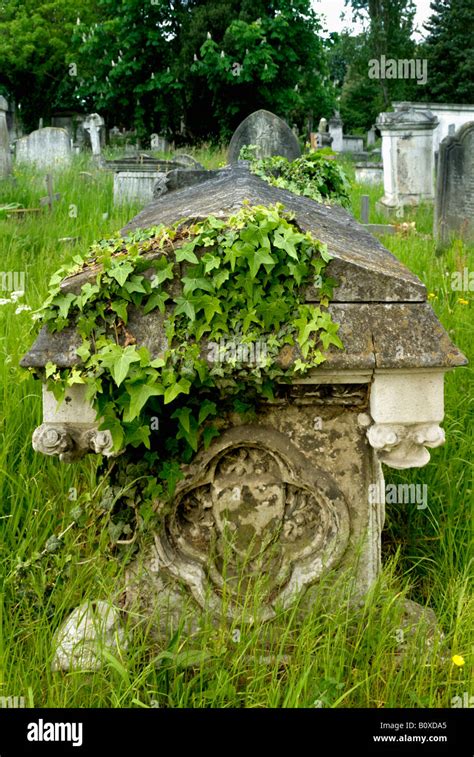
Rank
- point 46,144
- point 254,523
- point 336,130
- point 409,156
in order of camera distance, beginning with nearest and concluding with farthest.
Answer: point 254,523, point 409,156, point 46,144, point 336,130

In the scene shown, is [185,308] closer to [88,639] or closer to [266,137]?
[88,639]

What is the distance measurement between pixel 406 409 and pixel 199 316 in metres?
0.65

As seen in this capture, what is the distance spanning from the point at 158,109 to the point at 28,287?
18460 mm

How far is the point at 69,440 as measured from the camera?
224 centimetres

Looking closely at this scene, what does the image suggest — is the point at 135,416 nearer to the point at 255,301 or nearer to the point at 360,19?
the point at 255,301

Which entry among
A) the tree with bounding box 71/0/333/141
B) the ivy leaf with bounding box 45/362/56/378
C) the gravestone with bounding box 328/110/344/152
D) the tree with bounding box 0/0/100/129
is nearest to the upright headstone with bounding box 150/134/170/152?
the tree with bounding box 71/0/333/141

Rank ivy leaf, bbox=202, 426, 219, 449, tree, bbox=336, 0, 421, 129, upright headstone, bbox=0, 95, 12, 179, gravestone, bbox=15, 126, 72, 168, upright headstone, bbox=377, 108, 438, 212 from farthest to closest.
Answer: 1. tree, bbox=336, 0, 421, 129
2. gravestone, bbox=15, 126, 72, 168
3. upright headstone, bbox=377, 108, 438, 212
4. upright headstone, bbox=0, 95, 12, 179
5. ivy leaf, bbox=202, 426, 219, 449

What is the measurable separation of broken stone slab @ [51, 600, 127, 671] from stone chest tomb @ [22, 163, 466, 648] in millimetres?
138

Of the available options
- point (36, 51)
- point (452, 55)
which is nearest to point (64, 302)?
point (36, 51)

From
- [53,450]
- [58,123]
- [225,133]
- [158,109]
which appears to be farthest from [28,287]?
[58,123]

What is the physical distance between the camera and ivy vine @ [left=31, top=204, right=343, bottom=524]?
2.05 m

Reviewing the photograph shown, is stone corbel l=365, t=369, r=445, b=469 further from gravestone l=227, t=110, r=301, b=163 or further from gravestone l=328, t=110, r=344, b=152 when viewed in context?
gravestone l=328, t=110, r=344, b=152

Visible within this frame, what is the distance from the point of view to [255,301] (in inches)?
82.2

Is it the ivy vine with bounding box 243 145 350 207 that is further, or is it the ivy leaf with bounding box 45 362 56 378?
the ivy vine with bounding box 243 145 350 207
